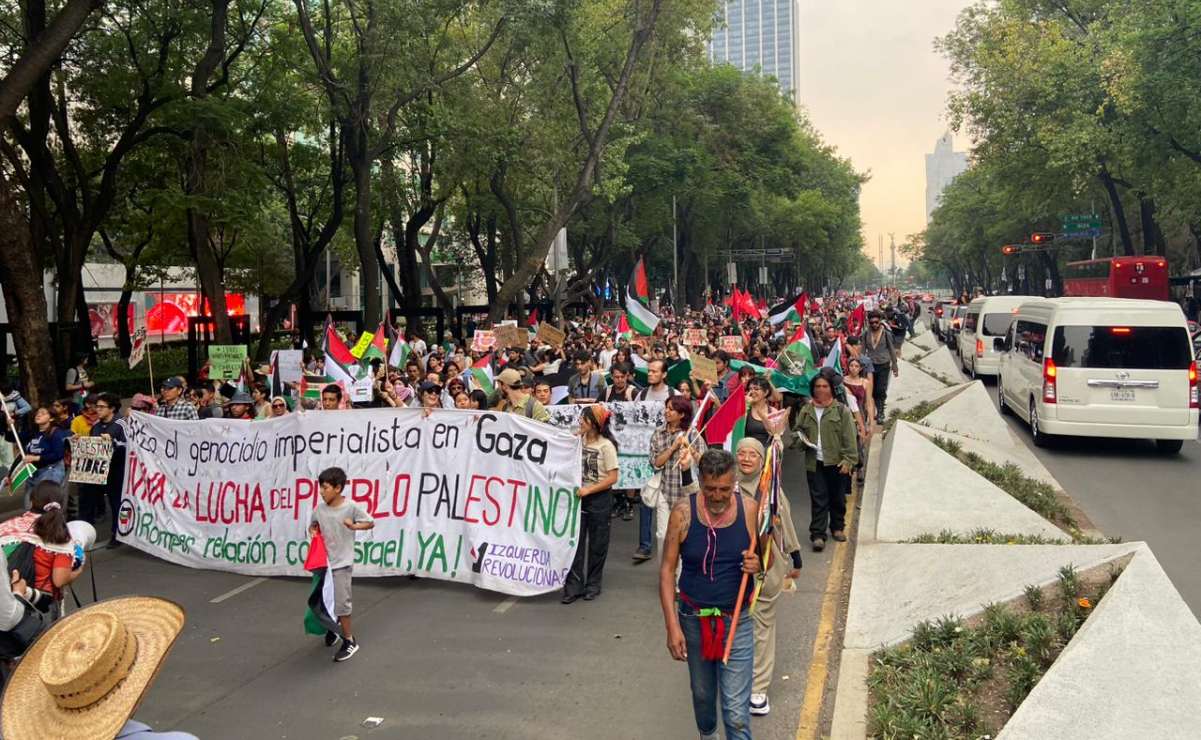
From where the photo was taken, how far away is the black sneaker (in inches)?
253

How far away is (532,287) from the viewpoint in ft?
133

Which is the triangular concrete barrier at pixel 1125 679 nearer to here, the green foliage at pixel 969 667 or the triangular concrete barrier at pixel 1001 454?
the green foliage at pixel 969 667

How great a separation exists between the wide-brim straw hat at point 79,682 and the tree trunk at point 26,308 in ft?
38.5

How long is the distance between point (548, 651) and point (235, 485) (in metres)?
3.74

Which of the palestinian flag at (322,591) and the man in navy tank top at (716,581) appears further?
the palestinian flag at (322,591)

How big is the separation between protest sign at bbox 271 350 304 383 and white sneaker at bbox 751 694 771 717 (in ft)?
33.6

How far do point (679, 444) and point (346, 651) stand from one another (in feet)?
8.94

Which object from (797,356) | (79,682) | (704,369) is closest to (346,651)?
(79,682)

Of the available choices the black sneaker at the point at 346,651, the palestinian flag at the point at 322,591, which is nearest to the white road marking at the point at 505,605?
the black sneaker at the point at 346,651

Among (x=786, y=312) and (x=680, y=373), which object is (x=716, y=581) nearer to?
(x=680, y=373)

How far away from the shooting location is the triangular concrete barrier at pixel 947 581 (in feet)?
21.0

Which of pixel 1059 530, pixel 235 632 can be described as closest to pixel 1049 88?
pixel 1059 530

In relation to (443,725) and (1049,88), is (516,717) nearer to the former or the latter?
(443,725)

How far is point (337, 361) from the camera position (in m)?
12.8
